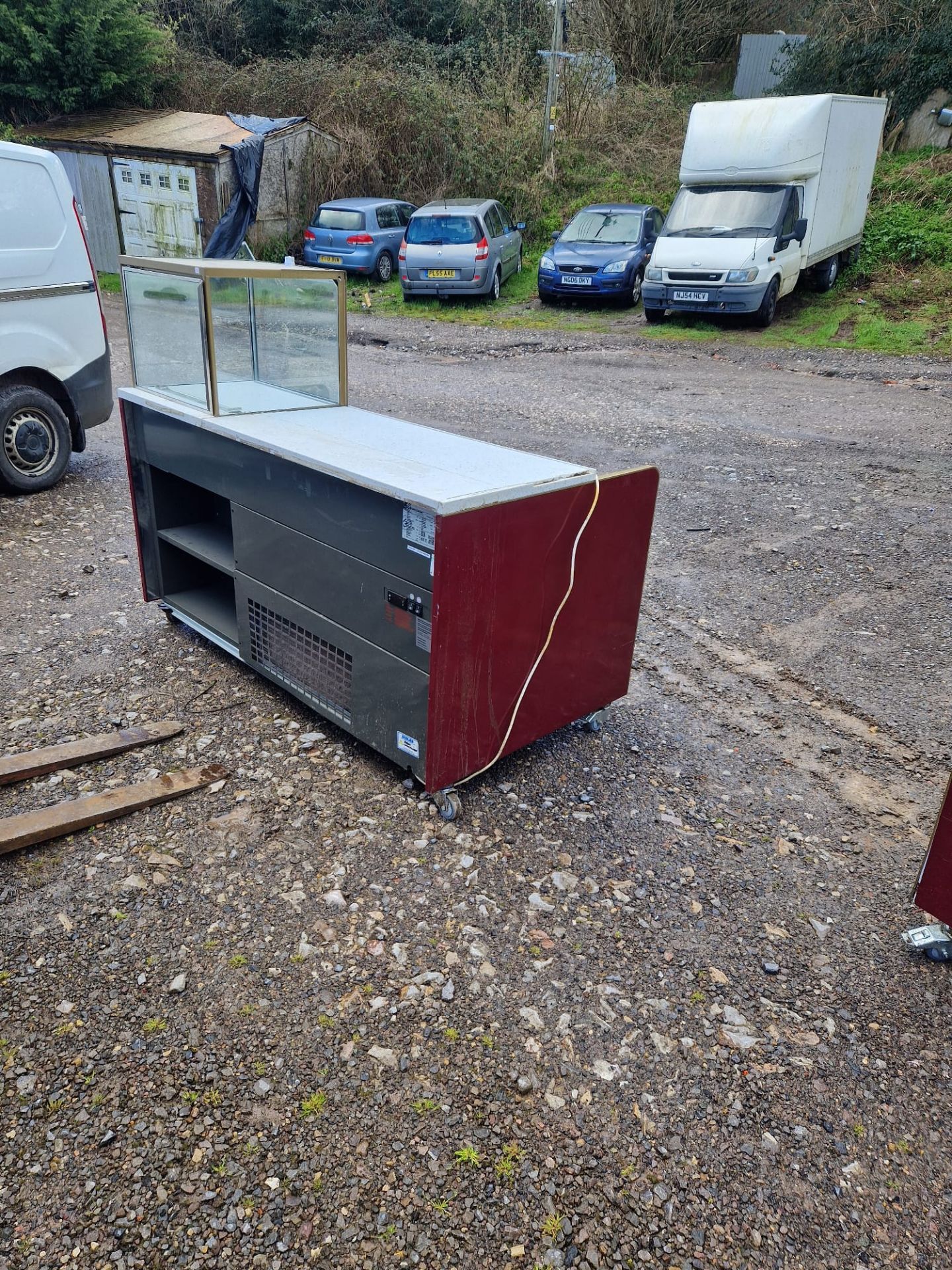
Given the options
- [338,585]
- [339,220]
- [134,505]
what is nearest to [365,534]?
[338,585]

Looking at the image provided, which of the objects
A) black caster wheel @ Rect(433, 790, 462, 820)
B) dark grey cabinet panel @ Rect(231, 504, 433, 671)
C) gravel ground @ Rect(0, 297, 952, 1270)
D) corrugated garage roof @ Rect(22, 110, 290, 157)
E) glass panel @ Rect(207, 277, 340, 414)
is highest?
corrugated garage roof @ Rect(22, 110, 290, 157)

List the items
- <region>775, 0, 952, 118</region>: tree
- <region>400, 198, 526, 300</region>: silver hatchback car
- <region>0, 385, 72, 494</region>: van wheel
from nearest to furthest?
<region>0, 385, 72, 494</region>: van wheel < <region>400, 198, 526, 300</region>: silver hatchback car < <region>775, 0, 952, 118</region>: tree

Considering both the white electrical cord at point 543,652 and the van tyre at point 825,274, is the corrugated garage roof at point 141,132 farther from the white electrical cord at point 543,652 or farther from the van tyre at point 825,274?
the white electrical cord at point 543,652

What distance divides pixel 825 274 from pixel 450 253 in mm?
6203

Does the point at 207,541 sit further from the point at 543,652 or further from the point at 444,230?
the point at 444,230

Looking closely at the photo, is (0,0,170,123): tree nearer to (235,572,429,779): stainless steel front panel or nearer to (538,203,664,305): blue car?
(538,203,664,305): blue car

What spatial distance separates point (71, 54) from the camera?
20516mm

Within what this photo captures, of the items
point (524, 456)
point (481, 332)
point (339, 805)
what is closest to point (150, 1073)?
point (339, 805)

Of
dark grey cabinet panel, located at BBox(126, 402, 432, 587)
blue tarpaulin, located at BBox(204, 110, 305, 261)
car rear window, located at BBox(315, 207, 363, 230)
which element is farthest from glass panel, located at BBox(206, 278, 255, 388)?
blue tarpaulin, located at BBox(204, 110, 305, 261)

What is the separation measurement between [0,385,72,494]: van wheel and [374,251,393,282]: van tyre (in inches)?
461

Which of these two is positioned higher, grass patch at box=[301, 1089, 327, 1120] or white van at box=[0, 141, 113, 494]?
white van at box=[0, 141, 113, 494]

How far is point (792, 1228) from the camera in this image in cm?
236

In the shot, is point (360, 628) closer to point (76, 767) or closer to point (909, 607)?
point (76, 767)

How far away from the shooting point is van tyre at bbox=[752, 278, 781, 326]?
1338 centimetres
